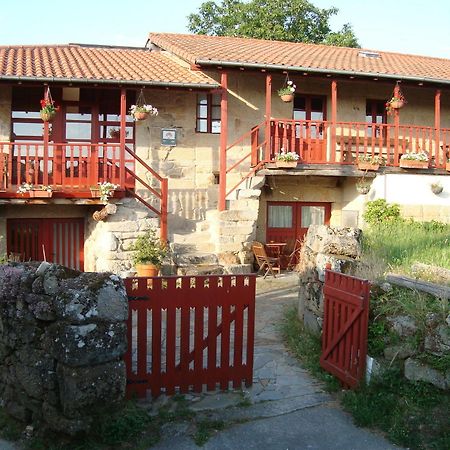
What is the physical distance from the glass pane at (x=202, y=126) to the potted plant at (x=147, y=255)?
147 inches

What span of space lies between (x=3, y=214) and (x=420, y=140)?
10846mm

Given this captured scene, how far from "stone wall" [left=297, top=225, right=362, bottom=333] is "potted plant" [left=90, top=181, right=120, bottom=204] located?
187 inches

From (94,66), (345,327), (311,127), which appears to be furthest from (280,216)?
(345,327)

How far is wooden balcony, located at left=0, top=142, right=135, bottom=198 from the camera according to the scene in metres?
10.9

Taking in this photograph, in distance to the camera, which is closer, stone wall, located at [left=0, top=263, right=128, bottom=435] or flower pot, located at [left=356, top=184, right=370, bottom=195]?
stone wall, located at [left=0, top=263, right=128, bottom=435]

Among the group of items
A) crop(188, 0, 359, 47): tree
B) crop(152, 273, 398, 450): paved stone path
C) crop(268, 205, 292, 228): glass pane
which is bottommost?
crop(152, 273, 398, 450): paved stone path

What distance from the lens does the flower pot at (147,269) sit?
10.6 meters

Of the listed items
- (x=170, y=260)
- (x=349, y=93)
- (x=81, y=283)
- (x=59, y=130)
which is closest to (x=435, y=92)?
(x=349, y=93)

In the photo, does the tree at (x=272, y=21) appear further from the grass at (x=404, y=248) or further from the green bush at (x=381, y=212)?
the grass at (x=404, y=248)

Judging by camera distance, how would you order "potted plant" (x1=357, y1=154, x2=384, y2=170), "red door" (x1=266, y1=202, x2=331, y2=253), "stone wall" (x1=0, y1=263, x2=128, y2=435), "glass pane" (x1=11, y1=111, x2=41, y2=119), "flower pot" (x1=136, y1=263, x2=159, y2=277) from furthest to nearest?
"red door" (x1=266, y1=202, x2=331, y2=253), "potted plant" (x1=357, y1=154, x2=384, y2=170), "glass pane" (x1=11, y1=111, x2=41, y2=119), "flower pot" (x1=136, y1=263, x2=159, y2=277), "stone wall" (x1=0, y1=263, x2=128, y2=435)

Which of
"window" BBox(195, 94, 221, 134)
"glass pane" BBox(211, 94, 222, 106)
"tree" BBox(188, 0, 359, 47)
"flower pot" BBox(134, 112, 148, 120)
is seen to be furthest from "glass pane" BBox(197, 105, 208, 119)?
"tree" BBox(188, 0, 359, 47)

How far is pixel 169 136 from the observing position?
1339 cm

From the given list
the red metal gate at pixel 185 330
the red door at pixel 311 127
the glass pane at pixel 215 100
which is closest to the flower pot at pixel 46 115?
the glass pane at pixel 215 100

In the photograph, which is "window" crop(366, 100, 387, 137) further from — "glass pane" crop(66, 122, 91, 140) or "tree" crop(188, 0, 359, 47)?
"tree" crop(188, 0, 359, 47)
